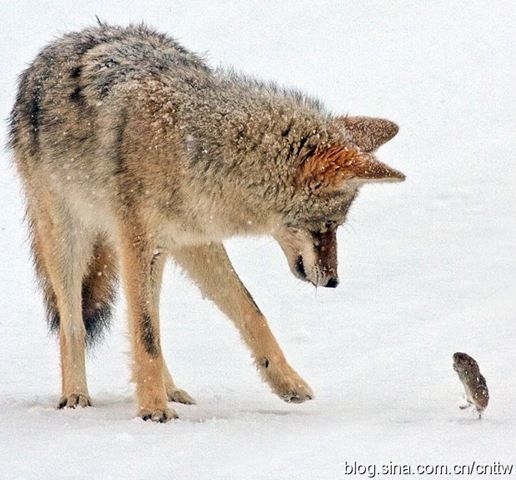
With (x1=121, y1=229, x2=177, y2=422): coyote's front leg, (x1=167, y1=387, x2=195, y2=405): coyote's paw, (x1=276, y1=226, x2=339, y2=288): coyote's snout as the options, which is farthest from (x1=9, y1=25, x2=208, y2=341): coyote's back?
(x1=276, y1=226, x2=339, y2=288): coyote's snout

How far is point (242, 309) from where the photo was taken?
6.52 meters

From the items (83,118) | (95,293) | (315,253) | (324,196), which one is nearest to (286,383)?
(315,253)

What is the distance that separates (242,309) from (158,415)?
1.11 metres

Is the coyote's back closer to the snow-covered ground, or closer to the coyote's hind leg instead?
the coyote's hind leg

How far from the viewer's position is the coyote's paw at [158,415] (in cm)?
557

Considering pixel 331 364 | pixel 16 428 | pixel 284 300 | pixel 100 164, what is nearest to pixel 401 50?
pixel 284 300

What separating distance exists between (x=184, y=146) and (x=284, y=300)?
2.85 m

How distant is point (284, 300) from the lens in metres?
8.50

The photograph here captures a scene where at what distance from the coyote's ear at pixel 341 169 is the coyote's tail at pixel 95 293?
4.91 ft

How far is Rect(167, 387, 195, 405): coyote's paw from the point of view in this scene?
20.5ft

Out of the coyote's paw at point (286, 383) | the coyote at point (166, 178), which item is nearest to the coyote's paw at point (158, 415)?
the coyote at point (166, 178)

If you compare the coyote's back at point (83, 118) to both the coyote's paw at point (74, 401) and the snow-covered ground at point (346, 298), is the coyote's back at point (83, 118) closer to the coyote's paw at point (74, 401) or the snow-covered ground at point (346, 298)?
the coyote's paw at point (74, 401)

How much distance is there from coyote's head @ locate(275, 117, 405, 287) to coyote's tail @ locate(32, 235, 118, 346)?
3.91 feet

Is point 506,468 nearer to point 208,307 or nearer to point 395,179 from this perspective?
point 395,179
